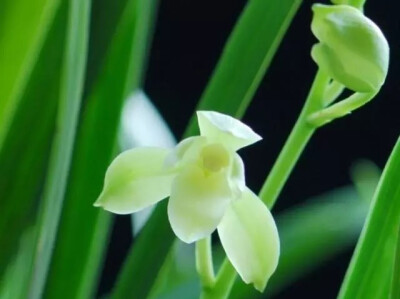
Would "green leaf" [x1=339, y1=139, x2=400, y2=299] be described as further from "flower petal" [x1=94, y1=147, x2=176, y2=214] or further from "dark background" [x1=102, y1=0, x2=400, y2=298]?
"dark background" [x1=102, y1=0, x2=400, y2=298]

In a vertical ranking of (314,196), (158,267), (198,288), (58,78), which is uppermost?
(58,78)

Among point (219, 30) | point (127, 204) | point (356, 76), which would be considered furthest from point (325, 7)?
point (219, 30)

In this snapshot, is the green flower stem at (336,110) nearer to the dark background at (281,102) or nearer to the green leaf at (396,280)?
the green leaf at (396,280)

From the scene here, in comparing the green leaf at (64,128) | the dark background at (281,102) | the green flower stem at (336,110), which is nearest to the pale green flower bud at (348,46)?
the green flower stem at (336,110)

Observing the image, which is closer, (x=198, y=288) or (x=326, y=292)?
(x=198, y=288)

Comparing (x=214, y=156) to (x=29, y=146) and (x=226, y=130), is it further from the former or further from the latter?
(x=29, y=146)

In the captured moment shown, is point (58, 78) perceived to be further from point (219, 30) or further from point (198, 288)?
point (219, 30)

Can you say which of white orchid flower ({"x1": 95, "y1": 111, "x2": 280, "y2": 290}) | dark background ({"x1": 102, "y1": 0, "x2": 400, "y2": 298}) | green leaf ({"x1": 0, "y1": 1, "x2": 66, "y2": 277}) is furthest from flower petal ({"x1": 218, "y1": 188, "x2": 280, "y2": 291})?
dark background ({"x1": 102, "y1": 0, "x2": 400, "y2": 298})
